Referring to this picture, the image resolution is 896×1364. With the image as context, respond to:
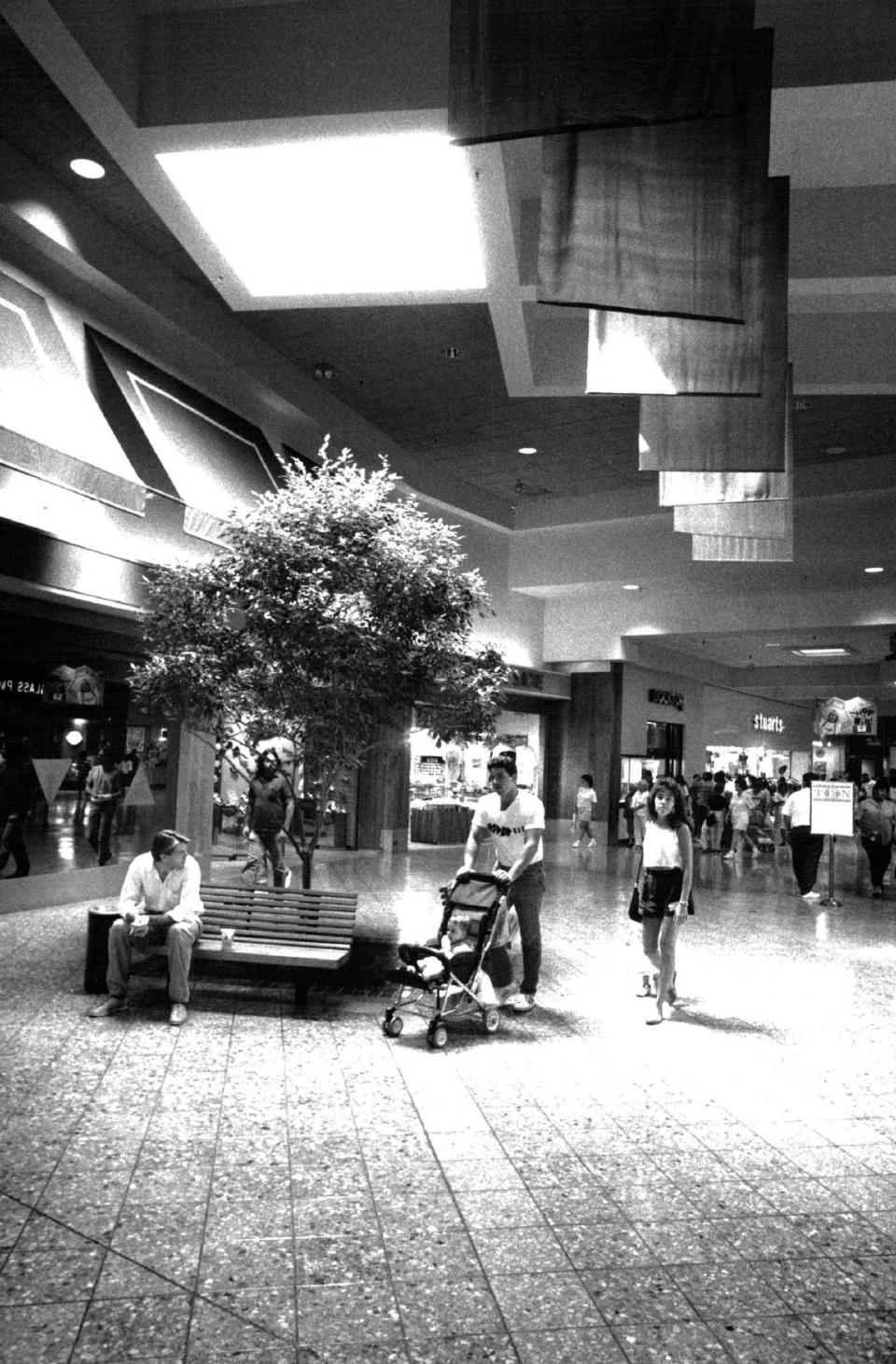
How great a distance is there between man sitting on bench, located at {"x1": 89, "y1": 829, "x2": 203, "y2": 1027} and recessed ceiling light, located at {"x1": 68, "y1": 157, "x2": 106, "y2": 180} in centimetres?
700

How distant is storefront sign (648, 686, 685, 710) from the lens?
2920 cm

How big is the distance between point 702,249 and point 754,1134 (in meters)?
4.58

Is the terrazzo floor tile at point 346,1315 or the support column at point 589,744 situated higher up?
the support column at point 589,744

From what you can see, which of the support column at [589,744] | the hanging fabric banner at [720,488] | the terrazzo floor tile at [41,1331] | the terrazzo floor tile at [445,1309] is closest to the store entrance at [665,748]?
the support column at [589,744]

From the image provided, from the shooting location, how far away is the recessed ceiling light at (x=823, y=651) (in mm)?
29594

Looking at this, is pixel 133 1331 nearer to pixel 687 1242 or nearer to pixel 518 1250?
pixel 518 1250

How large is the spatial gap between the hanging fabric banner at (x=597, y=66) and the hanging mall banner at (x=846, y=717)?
37.5m

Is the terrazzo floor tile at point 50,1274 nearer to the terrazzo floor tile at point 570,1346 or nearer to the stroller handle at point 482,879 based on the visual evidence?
the terrazzo floor tile at point 570,1346

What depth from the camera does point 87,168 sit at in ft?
33.5

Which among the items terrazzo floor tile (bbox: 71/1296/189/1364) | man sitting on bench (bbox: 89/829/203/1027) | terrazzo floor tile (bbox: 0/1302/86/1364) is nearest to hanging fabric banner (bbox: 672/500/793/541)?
man sitting on bench (bbox: 89/829/203/1027)

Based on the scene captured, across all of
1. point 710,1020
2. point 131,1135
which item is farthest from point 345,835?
point 131,1135

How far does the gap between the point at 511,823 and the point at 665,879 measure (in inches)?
48.6

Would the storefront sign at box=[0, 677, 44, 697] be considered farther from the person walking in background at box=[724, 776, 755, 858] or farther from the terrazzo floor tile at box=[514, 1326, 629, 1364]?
the person walking in background at box=[724, 776, 755, 858]

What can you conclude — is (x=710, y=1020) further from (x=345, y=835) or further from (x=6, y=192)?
(x=345, y=835)
